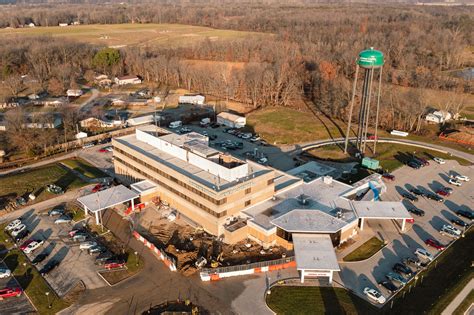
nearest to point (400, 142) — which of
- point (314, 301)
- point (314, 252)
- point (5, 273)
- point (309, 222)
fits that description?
point (309, 222)

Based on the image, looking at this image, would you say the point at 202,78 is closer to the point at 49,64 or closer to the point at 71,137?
the point at 71,137

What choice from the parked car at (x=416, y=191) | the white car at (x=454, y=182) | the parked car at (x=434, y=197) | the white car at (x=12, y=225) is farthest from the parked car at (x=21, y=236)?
the white car at (x=454, y=182)

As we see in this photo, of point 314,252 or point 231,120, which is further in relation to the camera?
A: point 231,120

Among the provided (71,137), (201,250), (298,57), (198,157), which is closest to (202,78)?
(298,57)

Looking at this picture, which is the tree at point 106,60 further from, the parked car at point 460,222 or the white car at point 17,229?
the parked car at point 460,222

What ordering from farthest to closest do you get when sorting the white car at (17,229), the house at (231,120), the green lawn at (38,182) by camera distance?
the house at (231,120), the green lawn at (38,182), the white car at (17,229)

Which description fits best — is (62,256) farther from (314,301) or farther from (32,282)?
(314,301)
